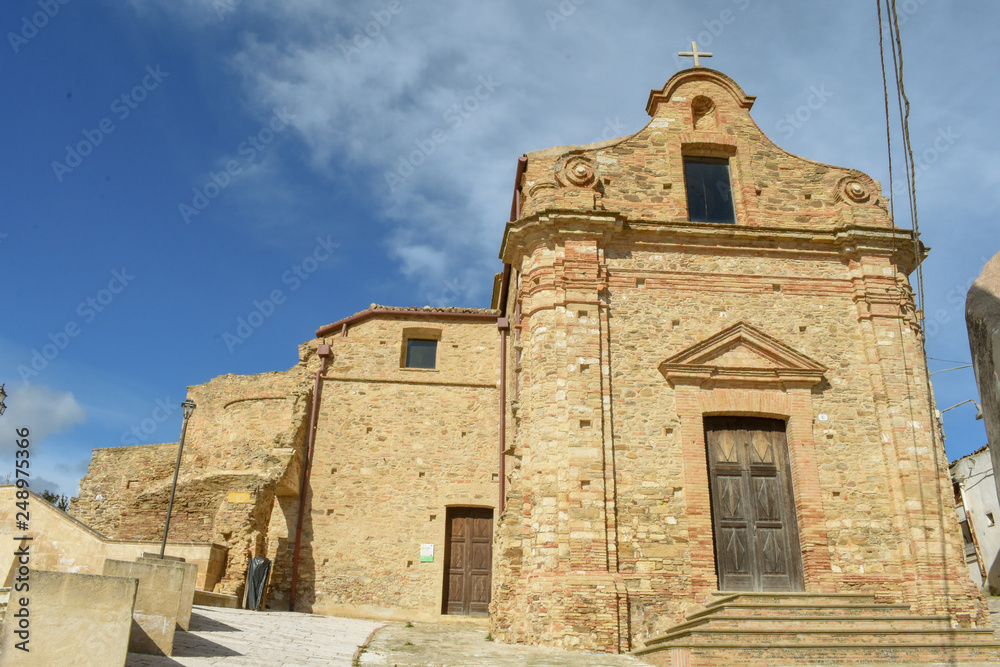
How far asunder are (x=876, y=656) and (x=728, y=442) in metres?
4.21

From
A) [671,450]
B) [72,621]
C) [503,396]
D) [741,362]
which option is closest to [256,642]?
[72,621]

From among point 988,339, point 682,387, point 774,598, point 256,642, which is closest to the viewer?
point 988,339

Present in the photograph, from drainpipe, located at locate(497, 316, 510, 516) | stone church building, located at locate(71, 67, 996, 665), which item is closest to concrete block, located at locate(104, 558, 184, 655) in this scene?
stone church building, located at locate(71, 67, 996, 665)

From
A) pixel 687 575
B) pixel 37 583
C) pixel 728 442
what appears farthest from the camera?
pixel 728 442

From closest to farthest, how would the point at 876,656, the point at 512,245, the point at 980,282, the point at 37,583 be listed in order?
the point at 980,282 < the point at 37,583 < the point at 876,656 < the point at 512,245

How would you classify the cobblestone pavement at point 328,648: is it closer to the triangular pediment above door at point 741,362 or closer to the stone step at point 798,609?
the stone step at point 798,609

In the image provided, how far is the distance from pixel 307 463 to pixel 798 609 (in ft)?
36.7

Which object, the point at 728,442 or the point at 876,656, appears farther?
the point at 728,442

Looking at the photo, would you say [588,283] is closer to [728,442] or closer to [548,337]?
[548,337]

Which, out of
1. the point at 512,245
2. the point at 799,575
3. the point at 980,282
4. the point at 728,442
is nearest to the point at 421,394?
the point at 512,245

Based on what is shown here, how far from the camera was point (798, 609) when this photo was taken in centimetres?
1043

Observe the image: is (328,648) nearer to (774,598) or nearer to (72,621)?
(72,621)

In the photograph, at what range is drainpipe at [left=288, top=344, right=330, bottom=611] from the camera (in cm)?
1645

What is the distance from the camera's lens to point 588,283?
43.2 feet
